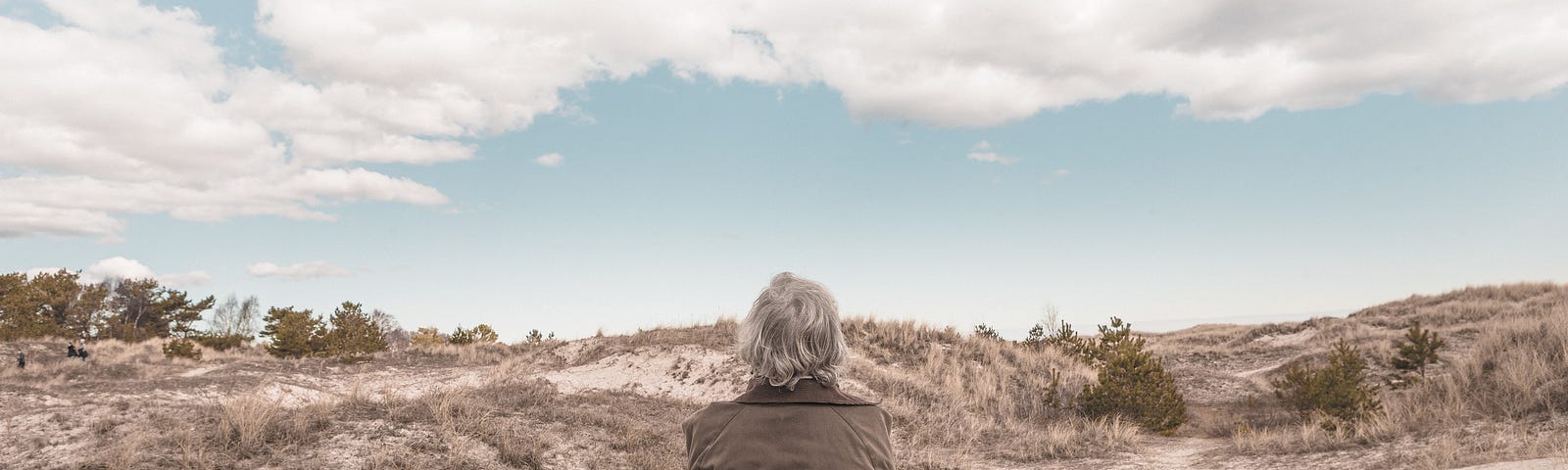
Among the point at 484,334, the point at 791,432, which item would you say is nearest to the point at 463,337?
the point at 484,334

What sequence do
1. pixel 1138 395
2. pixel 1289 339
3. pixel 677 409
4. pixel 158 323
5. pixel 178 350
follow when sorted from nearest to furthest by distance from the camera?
pixel 1138 395 < pixel 677 409 < pixel 178 350 < pixel 1289 339 < pixel 158 323

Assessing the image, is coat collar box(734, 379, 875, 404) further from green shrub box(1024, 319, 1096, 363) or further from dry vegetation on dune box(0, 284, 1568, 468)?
green shrub box(1024, 319, 1096, 363)

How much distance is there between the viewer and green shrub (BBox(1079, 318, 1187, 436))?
1317cm

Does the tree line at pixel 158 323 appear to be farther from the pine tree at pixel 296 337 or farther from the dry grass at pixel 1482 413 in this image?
the dry grass at pixel 1482 413

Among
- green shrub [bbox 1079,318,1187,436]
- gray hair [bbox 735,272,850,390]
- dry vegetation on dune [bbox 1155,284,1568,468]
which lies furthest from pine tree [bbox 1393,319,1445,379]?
gray hair [bbox 735,272,850,390]

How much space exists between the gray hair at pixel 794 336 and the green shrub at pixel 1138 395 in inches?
470

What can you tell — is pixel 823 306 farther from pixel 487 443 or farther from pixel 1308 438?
pixel 1308 438

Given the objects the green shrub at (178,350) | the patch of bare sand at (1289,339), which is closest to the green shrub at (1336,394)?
the patch of bare sand at (1289,339)

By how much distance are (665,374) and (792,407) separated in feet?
50.3

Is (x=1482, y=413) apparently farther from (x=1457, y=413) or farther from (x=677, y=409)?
(x=677, y=409)

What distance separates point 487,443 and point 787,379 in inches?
293

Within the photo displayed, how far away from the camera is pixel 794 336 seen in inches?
110

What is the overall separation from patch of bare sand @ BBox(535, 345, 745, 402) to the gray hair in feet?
41.0

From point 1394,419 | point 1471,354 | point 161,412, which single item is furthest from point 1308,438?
point 161,412
